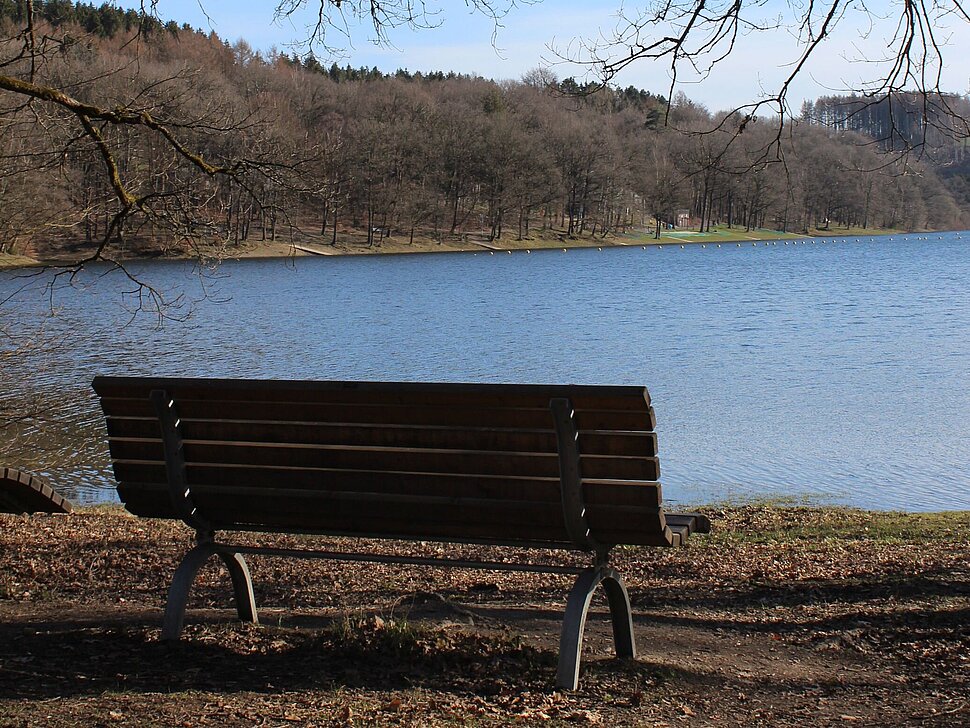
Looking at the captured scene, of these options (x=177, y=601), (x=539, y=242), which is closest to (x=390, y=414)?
(x=177, y=601)

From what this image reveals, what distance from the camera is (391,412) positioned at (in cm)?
381

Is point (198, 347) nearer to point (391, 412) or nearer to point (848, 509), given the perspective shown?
point (848, 509)

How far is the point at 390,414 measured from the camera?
3.83m

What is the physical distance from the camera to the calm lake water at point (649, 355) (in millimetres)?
13383

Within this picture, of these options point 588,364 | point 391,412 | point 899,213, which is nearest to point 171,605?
point 391,412

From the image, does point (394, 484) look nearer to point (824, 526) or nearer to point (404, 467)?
point (404, 467)

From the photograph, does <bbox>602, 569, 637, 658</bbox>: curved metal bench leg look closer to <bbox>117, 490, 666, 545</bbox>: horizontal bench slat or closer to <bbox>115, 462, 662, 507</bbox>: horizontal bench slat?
<bbox>117, 490, 666, 545</bbox>: horizontal bench slat

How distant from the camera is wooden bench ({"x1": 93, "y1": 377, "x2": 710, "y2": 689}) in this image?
3.61m

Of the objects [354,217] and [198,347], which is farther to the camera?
[354,217]

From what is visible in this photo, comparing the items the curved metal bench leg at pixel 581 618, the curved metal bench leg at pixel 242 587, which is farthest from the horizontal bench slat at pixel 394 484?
the curved metal bench leg at pixel 242 587

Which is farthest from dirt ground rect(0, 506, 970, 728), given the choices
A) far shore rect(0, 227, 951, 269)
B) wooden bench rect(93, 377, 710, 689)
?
far shore rect(0, 227, 951, 269)

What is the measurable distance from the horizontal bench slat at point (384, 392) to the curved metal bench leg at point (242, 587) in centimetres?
81

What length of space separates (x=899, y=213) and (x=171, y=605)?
139064 millimetres

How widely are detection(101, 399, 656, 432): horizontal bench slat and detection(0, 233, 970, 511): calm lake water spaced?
653 centimetres
